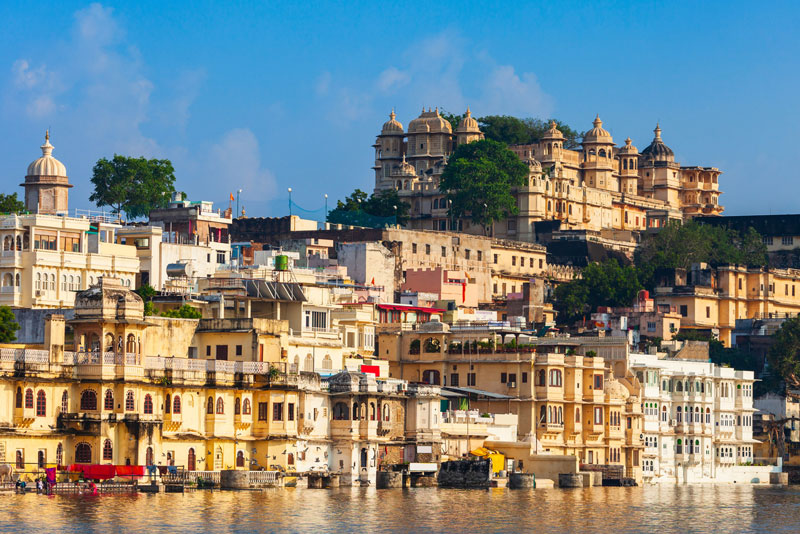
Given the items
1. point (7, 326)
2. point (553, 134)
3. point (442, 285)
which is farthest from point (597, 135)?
point (7, 326)

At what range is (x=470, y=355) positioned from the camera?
318 ft

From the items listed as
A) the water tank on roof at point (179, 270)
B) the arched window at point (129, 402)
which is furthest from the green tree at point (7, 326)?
the water tank on roof at point (179, 270)

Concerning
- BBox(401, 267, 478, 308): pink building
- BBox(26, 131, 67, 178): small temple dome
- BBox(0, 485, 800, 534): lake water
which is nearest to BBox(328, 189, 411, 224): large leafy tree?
BBox(401, 267, 478, 308): pink building

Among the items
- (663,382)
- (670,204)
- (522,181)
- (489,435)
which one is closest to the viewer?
(489,435)

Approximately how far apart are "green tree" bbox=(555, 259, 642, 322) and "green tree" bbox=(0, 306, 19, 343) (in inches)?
2079

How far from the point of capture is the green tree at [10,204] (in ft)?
357

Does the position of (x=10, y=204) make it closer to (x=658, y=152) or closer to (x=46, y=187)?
(x=46, y=187)

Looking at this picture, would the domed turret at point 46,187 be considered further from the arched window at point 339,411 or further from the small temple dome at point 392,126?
the small temple dome at point 392,126

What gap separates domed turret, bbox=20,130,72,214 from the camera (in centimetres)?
10275

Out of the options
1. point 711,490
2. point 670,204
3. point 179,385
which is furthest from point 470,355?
point 670,204

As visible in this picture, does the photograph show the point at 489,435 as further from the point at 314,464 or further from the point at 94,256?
the point at 94,256

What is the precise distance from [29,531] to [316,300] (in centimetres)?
3726

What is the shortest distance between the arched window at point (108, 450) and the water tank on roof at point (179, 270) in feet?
86.0

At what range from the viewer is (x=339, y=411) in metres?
84.0
